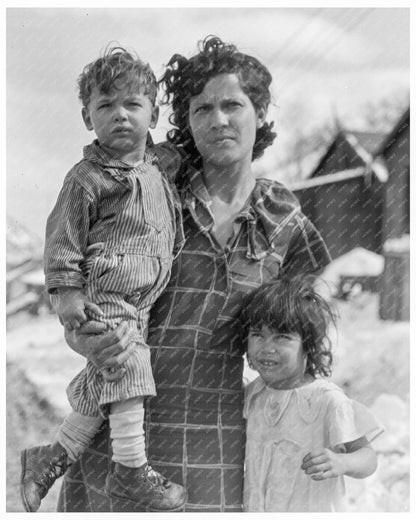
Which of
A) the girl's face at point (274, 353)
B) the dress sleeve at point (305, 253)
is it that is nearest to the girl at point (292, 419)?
the girl's face at point (274, 353)

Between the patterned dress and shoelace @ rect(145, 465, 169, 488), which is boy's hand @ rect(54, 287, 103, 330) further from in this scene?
shoelace @ rect(145, 465, 169, 488)

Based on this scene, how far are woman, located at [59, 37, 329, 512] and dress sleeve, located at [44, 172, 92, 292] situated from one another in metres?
0.20

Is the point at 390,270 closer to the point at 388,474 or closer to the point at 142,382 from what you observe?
the point at 388,474


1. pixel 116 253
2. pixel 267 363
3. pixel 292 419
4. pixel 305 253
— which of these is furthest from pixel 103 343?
pixel 305 253

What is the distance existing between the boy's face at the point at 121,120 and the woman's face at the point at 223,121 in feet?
0.54

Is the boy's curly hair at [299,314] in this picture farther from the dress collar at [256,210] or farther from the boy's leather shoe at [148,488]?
the boy's leather shoe at [148,488]

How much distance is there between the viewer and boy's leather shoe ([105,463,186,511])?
2.13 m

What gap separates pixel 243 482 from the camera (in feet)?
7.53

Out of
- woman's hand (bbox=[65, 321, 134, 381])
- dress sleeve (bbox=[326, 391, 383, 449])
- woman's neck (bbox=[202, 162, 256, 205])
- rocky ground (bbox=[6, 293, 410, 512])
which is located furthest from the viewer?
rocky ground (bbox=[6, 293, 410, 512])

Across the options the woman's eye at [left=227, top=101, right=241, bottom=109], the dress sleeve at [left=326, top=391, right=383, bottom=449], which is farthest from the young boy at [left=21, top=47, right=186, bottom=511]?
the dress sleeve at [left=326, top=391, right=383, bottom=449]

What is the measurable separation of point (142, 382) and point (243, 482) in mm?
457

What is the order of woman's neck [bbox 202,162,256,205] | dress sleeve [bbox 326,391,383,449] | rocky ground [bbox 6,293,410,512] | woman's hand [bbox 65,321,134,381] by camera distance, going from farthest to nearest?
rocky ground [bbox 6,293,410,512], woman's neck [bbox 202,162,256,205], dress sleeve [bbox 326,391,383,449], woman's hand [bbox 65,321,134,381]

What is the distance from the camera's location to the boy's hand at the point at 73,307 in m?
2.11

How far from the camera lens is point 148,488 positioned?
2.13 metres
